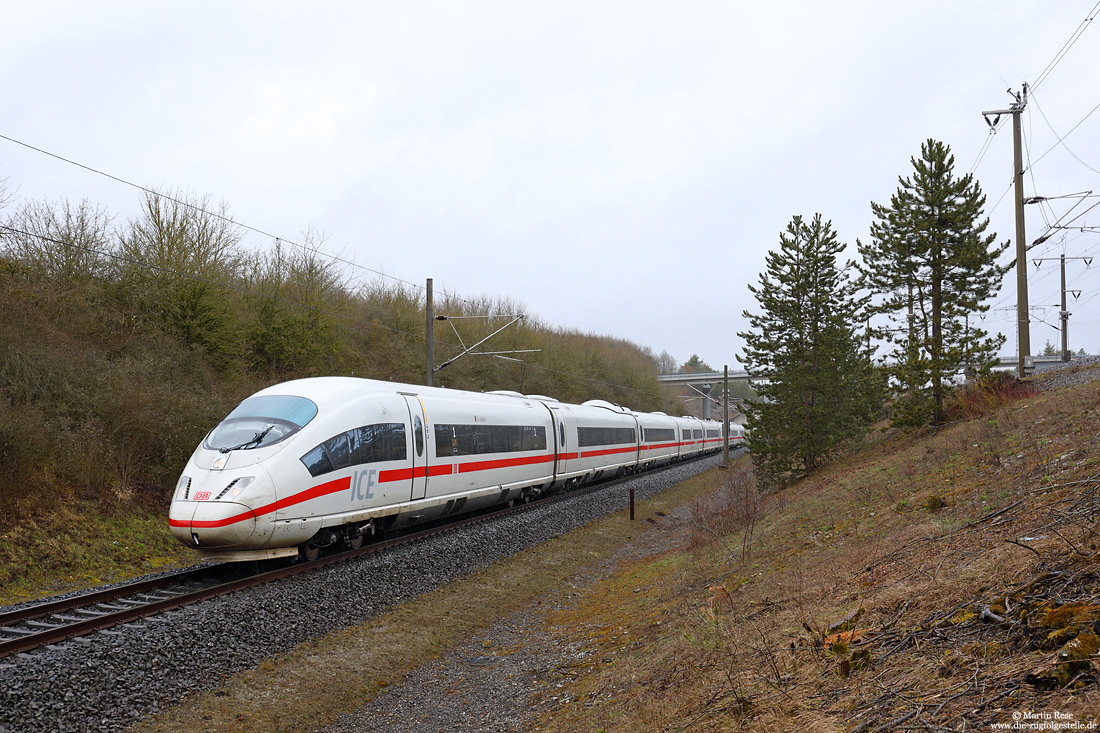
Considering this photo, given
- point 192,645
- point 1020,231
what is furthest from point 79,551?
point 1020,231

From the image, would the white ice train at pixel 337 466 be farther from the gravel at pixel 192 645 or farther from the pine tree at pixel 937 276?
the pine tree at pixel 937 276

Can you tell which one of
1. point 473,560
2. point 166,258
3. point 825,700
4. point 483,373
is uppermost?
point 166,258

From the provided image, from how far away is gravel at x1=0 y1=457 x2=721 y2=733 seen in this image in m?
5.88

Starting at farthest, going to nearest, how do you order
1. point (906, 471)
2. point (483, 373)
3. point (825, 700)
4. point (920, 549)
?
point (483, 373)
point (906, 471)
point (920, 549)
point (825, 700)

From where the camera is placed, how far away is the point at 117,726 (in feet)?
19.7

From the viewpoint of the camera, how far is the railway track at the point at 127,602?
7.22 m

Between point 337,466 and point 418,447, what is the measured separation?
2.60 m

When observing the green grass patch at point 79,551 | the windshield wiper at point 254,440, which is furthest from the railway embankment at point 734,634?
the green grass patch at point 79,551

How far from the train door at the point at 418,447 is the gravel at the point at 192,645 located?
120 centimetres

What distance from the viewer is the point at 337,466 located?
11305 mm

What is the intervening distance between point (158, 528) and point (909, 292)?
75.9 ft

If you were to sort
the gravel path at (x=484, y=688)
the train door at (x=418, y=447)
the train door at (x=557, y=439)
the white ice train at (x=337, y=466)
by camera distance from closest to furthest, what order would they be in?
the gravel path at (x=484, y=688) < the white ice train at (x=337, y=466) < the train door at (x=418, y=447) < the train door at (x=557, y=439)

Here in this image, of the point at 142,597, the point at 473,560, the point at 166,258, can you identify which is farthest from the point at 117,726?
the point at 166,258

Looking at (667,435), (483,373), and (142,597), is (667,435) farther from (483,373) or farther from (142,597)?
(142,597)
